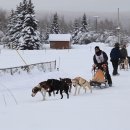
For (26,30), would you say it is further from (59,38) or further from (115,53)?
(115,53)

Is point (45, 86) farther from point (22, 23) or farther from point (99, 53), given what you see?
point (22, 23)

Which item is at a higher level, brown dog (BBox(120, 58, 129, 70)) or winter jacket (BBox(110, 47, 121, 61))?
winter jacket (BBox(110, 47, 121, 61))

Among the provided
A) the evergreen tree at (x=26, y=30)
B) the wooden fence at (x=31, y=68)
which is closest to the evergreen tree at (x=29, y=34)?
the evergreen tree at (x=26, y=30)

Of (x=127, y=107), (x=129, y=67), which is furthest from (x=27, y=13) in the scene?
(x=127, y=107)

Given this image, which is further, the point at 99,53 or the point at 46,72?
the point at 46,72

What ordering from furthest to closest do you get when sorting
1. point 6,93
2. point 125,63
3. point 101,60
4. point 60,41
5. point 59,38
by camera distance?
point 60,41
point 59,38
point 125,63
point 6,93
point 101,60

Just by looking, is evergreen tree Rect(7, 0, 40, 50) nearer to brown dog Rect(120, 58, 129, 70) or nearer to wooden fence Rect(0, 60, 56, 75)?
wooden fence Rect(0, 60, 56, 75)

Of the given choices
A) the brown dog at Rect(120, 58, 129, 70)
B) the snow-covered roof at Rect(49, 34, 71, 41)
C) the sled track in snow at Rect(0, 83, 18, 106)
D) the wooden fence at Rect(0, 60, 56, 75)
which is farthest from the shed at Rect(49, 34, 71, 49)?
the sled track in snow at Rect(0, 83, 18, 106)

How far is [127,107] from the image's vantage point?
33.7ft

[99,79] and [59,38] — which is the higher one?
[59,38]

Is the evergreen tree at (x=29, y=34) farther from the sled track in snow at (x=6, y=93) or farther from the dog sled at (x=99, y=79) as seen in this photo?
the dog sled at (x=99, y=79)

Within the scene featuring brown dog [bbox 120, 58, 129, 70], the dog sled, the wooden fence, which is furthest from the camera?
brown dog [bbox 120, 58, 129, 70]

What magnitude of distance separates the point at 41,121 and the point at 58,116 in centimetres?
61

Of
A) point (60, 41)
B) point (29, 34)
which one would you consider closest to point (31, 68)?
point (29, 34)
